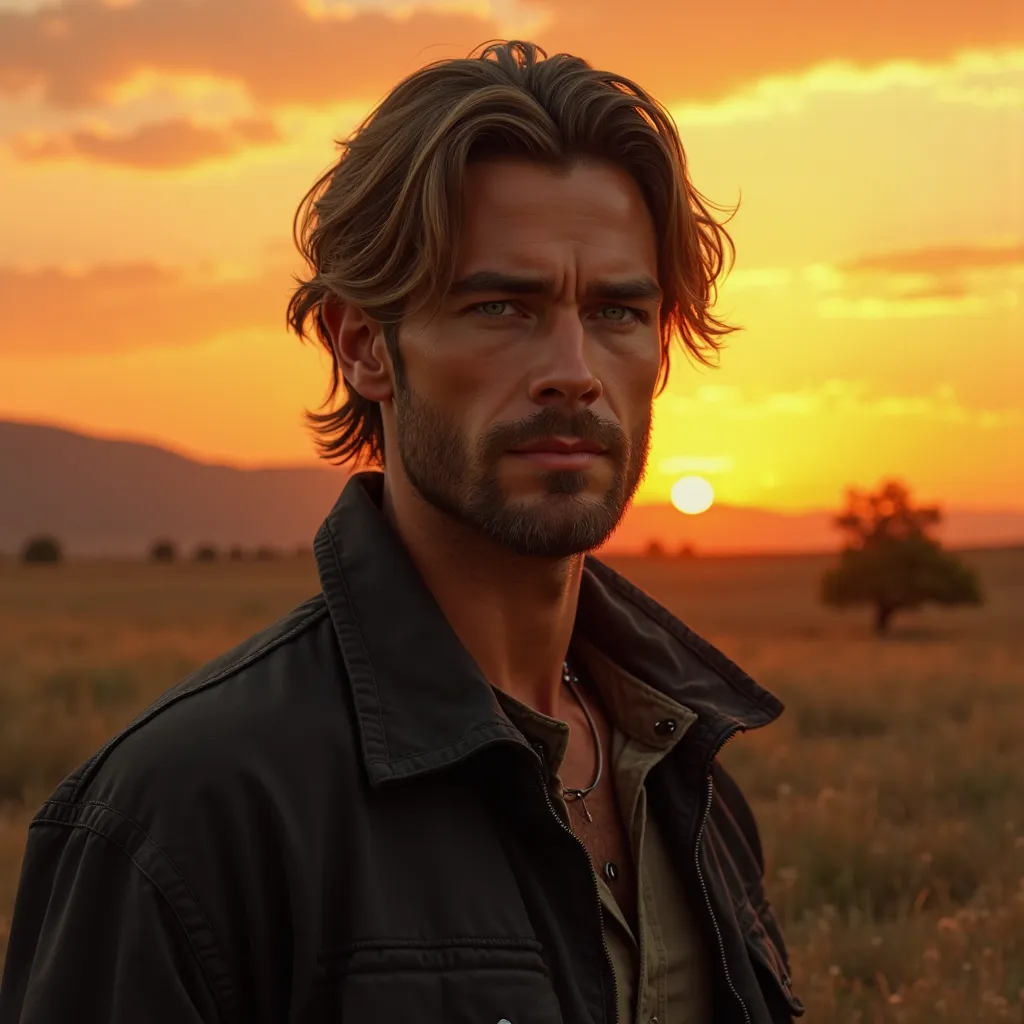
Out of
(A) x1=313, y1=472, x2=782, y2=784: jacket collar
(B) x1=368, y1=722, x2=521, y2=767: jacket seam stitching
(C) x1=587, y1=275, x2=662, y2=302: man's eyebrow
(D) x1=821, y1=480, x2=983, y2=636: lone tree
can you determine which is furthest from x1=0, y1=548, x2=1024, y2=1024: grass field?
(D) x1=821, y1=480, x2=983, y2=636: lone tree

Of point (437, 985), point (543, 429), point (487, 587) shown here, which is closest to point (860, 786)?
point (487, 587)

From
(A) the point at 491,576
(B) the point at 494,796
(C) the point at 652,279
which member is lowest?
(B) the point at 494,796

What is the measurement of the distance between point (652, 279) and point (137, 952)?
1.80 m

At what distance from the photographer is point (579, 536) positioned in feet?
9.09

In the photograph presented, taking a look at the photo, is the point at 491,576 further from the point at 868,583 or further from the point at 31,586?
the point at 31,586

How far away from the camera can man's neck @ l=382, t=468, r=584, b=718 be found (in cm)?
289

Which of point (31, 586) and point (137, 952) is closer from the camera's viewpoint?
point (137, 952)

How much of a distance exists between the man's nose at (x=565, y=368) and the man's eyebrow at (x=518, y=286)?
72 mm

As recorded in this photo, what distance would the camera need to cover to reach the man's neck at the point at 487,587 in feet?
9.50

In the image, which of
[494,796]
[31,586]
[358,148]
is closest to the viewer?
[494,796]

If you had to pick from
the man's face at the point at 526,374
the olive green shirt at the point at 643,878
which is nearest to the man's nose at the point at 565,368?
the man's face at the point at 526,374

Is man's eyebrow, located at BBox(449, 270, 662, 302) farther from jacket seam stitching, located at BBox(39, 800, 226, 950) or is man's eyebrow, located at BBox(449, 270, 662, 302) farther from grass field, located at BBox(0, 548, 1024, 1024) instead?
grass field, located at BBox(0, 548, 1024, 1024)

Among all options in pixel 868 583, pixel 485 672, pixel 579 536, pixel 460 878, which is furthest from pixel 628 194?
pixel 868 583

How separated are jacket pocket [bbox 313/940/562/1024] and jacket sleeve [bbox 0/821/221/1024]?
0.69 ft
